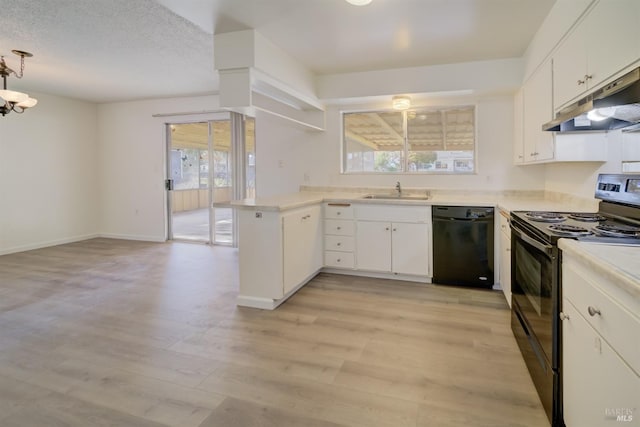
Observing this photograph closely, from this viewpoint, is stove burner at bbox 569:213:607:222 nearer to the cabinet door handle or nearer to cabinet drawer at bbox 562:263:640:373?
cabinet drawer at bbox 562:263:640:373

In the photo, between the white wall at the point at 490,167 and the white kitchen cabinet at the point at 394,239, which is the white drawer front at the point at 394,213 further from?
the white wall at the point at 490,167

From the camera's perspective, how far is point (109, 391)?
1928 mm

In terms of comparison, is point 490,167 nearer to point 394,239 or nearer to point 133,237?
point 394,239

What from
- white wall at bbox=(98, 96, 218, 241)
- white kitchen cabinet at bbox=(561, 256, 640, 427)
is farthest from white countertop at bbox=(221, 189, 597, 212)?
white wall at bbox=(98, 96, 218, 241)

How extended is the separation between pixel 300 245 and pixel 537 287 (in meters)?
2.14

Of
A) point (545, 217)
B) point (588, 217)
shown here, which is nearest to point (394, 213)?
point (545, 217)

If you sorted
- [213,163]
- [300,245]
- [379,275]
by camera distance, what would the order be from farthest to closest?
1. [213,163]
2. [379,275]
3. [300,245]

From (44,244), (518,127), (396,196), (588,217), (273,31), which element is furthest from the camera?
(44,244)

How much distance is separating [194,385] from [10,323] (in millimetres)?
1959

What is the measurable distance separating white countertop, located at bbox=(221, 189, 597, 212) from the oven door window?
2.51 ft

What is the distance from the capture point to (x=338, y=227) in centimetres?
406

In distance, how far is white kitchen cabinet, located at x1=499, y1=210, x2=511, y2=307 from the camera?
2.93 m

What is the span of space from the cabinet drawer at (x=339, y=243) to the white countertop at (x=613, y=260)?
261 centimetres

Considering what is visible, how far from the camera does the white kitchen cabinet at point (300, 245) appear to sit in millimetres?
3223
